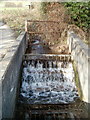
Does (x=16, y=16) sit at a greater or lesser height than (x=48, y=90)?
lesser

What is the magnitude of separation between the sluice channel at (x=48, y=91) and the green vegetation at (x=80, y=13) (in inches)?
215

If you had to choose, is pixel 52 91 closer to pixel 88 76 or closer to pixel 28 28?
pixel 88 76

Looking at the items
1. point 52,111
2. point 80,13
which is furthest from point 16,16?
point 52,111

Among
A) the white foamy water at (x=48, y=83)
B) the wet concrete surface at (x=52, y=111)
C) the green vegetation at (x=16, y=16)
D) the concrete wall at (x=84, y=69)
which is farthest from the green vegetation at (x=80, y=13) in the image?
the wet concrete surface at (x=52, y=111)

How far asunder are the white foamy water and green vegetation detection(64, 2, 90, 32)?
585 centimetres

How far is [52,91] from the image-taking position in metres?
9.02

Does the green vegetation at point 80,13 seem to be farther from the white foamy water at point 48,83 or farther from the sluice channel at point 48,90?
the white foamy water at point 48,83

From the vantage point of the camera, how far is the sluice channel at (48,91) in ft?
24.2

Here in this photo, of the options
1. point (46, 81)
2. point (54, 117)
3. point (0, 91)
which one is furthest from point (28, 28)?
point (0, 91)

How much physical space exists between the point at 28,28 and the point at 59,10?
2144 mm

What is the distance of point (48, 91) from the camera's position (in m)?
9.02

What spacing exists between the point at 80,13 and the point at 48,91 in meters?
7.84

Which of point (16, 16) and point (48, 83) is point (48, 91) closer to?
point (48, 83)

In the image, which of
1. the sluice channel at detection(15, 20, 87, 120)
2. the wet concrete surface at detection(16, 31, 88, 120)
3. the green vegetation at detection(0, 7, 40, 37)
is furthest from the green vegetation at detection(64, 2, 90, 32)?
the wet concrete surface at detection(16, 31, 88, 120)
